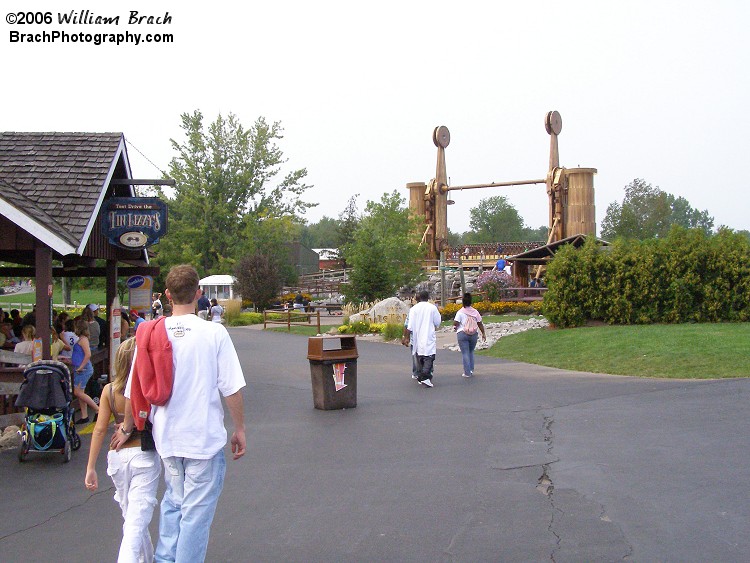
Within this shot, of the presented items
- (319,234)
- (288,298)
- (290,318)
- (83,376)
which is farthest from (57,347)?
(319,234)

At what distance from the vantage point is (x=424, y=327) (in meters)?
15.5

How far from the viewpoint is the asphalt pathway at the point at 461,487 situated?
613cm

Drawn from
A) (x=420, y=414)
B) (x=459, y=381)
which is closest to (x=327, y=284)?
(x=459, y=381)

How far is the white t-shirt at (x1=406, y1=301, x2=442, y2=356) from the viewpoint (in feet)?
50.7

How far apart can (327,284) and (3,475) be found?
51.3m

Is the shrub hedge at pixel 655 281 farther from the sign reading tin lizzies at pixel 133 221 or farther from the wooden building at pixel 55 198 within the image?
the sign reading tin lizzies at pixel 133 221

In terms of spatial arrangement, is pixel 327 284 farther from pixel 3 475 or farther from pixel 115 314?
pixel 3 475

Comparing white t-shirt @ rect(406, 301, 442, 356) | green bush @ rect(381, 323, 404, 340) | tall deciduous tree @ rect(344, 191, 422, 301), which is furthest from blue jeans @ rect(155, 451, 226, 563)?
tall deciduous tree @ rect(344, 191, 422, 301)

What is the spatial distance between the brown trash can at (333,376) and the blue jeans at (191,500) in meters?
8.03

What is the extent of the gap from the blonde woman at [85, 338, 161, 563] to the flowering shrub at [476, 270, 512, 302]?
33489 mm

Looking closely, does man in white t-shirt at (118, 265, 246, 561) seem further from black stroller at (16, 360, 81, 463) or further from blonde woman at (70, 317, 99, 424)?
blonde woman at (70, 317, 99, 424)

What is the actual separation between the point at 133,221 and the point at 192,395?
1018 centimetres

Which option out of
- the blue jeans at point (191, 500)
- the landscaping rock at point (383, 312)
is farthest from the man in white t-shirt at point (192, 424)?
the landscaping rock at point (383, 312)

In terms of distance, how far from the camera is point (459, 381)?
16.4 m
